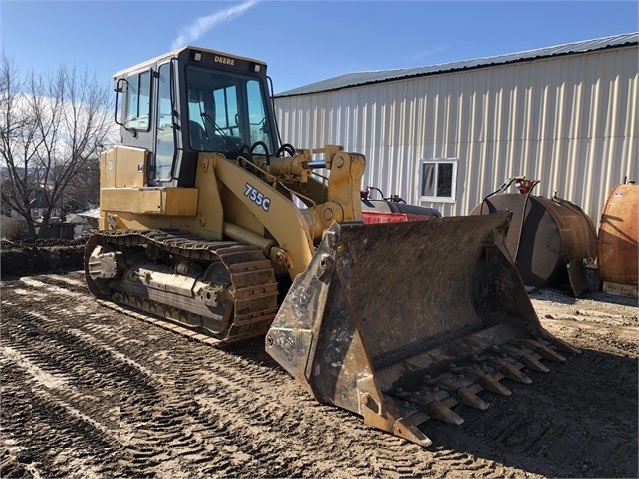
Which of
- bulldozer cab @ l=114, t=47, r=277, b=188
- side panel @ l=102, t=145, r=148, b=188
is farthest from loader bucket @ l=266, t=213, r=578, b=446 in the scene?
side panel @ l=102, t=145, r=148, b=188

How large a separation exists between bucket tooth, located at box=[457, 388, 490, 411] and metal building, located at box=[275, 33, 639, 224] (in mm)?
7424

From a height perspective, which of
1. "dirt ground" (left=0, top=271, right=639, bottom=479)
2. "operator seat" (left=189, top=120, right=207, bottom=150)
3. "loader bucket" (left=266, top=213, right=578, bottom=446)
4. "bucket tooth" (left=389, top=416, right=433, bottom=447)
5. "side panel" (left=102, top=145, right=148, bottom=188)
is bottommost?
"dirt ground" (left=0, top=271, right=639, bottom=479)

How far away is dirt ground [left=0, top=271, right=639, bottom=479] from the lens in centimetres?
299

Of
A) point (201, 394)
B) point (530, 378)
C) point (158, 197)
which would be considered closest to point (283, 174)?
point (158, 197)

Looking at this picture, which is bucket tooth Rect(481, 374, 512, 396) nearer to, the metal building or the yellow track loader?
the yellow track loader

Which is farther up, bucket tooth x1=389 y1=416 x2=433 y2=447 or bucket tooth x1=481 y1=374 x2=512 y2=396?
bucket tooth x1=481 y1=374 x2=512 y2=396

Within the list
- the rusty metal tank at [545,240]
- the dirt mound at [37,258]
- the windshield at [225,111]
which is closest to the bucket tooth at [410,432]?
the windshield at [225,111]

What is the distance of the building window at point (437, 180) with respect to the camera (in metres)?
11.6

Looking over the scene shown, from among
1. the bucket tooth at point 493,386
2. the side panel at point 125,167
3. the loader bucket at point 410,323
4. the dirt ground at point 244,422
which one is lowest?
the dirt ground at point 244,422

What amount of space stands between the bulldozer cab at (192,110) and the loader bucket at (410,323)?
8.56 ft

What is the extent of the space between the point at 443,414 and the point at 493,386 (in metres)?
0.68

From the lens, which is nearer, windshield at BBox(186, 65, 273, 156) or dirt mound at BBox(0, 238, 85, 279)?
windshield at BBox(186, 65, 273, 156)

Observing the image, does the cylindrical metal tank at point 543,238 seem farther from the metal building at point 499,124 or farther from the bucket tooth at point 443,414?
the bucket tooth at point 443,414

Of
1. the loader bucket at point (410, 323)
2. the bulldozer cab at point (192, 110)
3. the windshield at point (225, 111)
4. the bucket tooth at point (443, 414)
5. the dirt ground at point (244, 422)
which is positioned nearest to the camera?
the dirt ground at point (244, 422)
